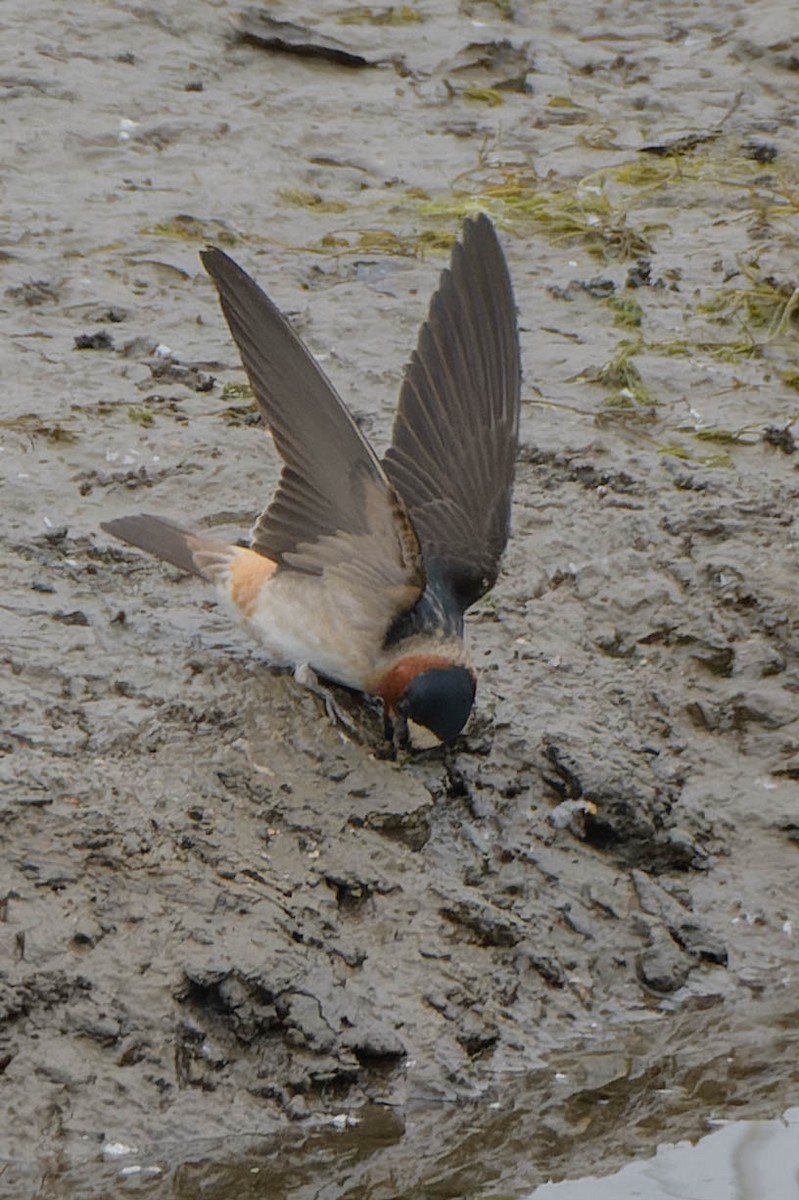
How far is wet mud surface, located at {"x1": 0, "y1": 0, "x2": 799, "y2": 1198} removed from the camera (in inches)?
170

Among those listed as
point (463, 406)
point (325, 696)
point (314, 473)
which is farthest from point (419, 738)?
point (463, 406)

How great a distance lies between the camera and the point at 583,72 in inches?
375

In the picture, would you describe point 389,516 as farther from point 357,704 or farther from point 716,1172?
point 716,1172

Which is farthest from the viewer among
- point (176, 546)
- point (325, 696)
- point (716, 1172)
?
point (176, 546)

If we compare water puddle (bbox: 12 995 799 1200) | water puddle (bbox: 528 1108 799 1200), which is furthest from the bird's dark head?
water puddle (bbox: 528 1108 799 1200)

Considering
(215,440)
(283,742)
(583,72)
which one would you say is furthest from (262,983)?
(583,72)

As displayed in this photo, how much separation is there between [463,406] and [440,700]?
1.03 metres

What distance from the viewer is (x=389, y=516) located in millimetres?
5039

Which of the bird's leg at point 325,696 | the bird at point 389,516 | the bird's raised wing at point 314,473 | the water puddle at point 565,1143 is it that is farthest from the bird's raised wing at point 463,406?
the water puddle at point 565,1143

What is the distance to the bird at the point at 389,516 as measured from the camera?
504cm

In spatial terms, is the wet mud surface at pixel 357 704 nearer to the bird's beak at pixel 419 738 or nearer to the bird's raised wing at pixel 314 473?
the bird's beak at pixel 419 738

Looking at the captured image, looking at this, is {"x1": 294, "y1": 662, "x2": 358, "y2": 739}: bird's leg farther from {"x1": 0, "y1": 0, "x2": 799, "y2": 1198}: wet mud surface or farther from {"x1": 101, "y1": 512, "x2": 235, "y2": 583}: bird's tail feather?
{"x1": 101, "y1": 512, "x2": 235, "y2": 583}: bird's tail feather

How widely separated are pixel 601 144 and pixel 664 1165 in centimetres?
558

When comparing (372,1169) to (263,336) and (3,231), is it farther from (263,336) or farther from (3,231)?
(3,231)
